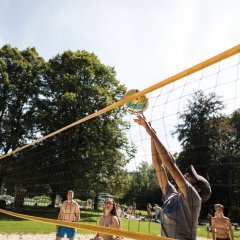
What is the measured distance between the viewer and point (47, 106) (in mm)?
21609

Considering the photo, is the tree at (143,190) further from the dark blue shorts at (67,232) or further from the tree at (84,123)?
the tree at (84,123)

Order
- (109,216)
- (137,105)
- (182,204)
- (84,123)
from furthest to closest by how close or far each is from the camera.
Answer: (84,123), (109,216), (137,105), (182,204)

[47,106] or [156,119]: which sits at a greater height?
[47,106]

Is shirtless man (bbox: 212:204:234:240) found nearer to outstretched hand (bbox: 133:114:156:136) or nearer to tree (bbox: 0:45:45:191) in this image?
outstretched hand (bbox: 133:114:156:136)

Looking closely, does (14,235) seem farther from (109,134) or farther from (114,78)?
(114,78)

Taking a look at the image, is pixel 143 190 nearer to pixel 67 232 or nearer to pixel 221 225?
pixel 67 232

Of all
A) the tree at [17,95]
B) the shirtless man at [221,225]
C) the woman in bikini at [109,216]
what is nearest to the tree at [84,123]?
the tree at [17,95]

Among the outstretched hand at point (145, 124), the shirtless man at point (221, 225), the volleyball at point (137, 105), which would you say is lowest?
the shirtless man at point (221, 225)

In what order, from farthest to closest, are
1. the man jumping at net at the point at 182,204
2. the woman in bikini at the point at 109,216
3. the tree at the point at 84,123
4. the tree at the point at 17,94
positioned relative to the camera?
1. the tree at the point at 17,94
2. the tree at the point at 84,123
3. the woman in bikini at the point at 109,216
4. the man jumping at net at the point at 182,204

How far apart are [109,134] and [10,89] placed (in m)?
6.98

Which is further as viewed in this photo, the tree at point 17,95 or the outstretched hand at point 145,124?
the tree at point 17,95

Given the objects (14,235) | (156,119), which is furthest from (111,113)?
(156,119)

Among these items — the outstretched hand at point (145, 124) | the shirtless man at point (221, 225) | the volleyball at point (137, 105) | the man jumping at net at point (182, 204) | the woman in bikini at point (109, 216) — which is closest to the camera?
the man jumping at net at point (182, 204)

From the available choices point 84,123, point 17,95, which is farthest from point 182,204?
point 17,95
